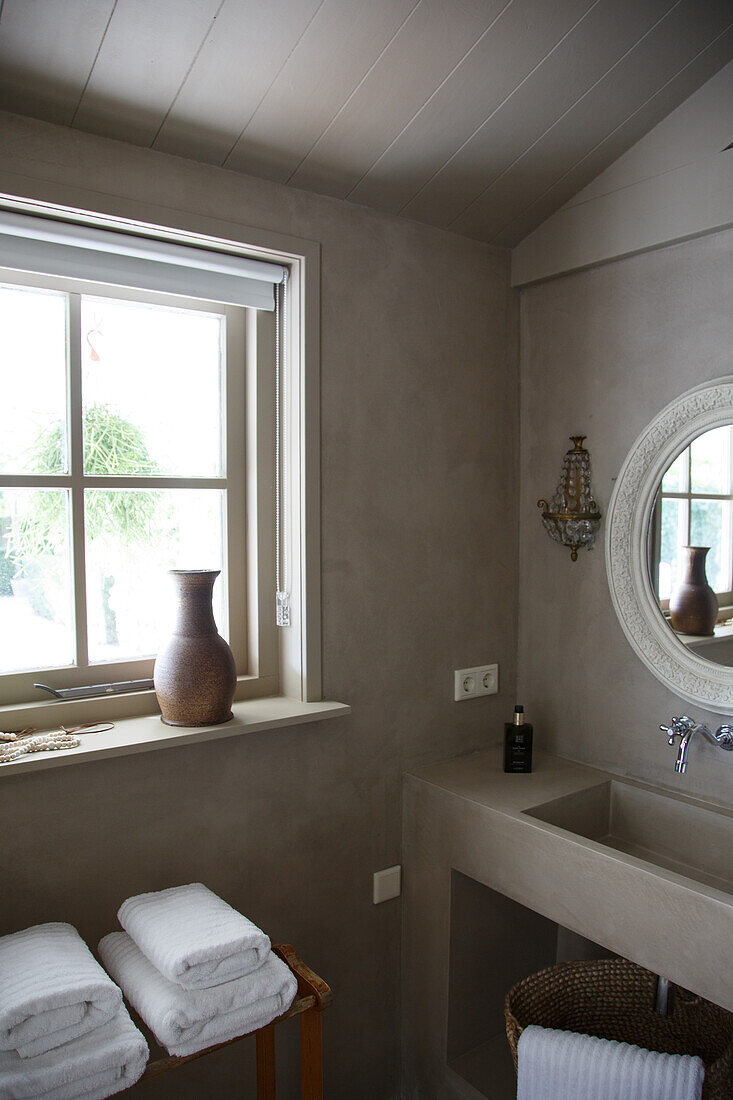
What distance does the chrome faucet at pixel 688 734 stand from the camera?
1690 millimetres

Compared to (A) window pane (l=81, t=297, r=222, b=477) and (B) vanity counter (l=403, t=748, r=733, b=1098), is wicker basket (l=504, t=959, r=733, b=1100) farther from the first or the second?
(A) window pane (l=81, t=297, r=222, b=477)

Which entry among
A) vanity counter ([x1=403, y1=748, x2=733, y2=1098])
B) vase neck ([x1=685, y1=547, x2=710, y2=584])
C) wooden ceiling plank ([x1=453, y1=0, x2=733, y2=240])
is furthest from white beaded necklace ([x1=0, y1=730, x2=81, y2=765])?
wooden ceiling plank ([x1=453, y1=0, x2=733, y2=240])

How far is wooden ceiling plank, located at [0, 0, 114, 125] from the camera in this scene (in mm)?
1231

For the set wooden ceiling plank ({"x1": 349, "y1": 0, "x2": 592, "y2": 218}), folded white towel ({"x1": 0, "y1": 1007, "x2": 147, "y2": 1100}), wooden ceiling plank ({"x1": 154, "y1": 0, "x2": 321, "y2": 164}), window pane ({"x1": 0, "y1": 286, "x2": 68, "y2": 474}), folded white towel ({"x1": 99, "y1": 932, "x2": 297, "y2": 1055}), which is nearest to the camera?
folded white towel ({"x1": 0, "y1": 1007, "x2": 147, "y2": 1100})

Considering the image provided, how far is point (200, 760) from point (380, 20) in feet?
4.71

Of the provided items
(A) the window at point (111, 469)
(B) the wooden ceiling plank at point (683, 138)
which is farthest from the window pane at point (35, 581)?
(B) the wooden ceiling plank at point (683, 138)

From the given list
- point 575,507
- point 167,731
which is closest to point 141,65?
point 167,731

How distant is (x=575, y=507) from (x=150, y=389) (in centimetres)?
107

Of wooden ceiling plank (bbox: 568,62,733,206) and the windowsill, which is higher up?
wooden ceiling plank (bbox: 568,62,733,206)

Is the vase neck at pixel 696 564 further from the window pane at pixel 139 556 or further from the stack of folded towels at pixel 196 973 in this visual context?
the stack of folded towels at pixel 196 973

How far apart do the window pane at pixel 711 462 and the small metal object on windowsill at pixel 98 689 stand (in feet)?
4.21

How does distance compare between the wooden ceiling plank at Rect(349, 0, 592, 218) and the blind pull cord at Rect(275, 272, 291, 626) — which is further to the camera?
the blind pull cord at Rect(275, 272, 291, 626)

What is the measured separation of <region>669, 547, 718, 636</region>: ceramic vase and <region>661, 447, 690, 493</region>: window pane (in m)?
0.14

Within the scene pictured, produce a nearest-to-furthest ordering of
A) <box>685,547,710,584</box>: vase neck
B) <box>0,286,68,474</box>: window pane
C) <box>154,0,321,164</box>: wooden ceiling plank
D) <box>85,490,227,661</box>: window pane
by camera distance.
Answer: <box>154,0,321,164</box>: wooden ceiling plank < <box>0,286,68,474</box>: window pane < <box>85,490,227,661</box>: window pane < <box>685,547,710,584</box>: vase neck
